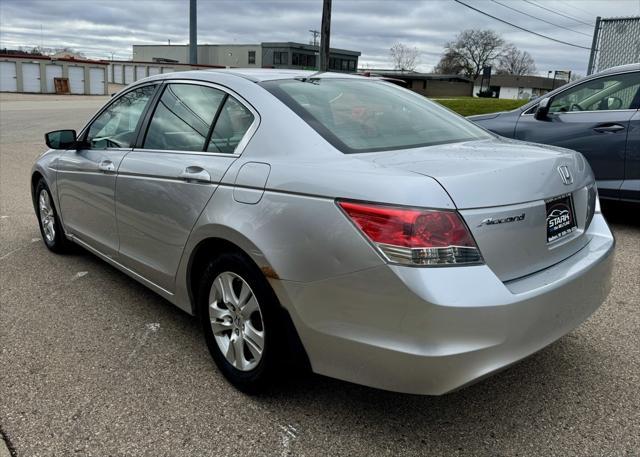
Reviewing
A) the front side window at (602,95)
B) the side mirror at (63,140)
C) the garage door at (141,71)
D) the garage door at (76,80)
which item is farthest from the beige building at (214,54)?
the side mirror at (63,140)

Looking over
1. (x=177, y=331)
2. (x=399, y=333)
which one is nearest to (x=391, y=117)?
(x=399, y=333)

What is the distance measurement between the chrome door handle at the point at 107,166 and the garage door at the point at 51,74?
1856 inches

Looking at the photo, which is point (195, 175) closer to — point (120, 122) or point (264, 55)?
point (120, 122)

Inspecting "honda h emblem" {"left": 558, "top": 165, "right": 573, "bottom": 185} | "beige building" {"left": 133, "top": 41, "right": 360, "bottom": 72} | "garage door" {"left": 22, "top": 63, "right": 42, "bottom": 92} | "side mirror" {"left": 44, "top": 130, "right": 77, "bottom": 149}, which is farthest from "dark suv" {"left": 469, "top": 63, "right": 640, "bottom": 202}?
"beige building" {"left": 133, "top": 41, "right": 360, "bottom": 72}

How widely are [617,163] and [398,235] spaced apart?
184 inches

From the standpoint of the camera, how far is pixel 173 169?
319 cm

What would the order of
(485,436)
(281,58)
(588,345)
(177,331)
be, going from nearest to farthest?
(485,436)
(588,345)
(177,331)
(281,58)

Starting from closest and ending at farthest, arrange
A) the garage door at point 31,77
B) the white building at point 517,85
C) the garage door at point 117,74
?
the garage door at point 31,77, the garage door at point 117,74, the white building at point 517,85

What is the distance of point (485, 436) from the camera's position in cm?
255

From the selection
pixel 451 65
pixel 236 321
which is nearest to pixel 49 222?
pixel 236 321

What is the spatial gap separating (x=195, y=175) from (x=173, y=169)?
0.25 m

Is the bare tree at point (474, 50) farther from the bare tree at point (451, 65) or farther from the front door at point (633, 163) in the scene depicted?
the front door at point (633, 163)

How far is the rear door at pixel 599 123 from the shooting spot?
5844mm

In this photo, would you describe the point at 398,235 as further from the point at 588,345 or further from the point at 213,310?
the point at 588,345
